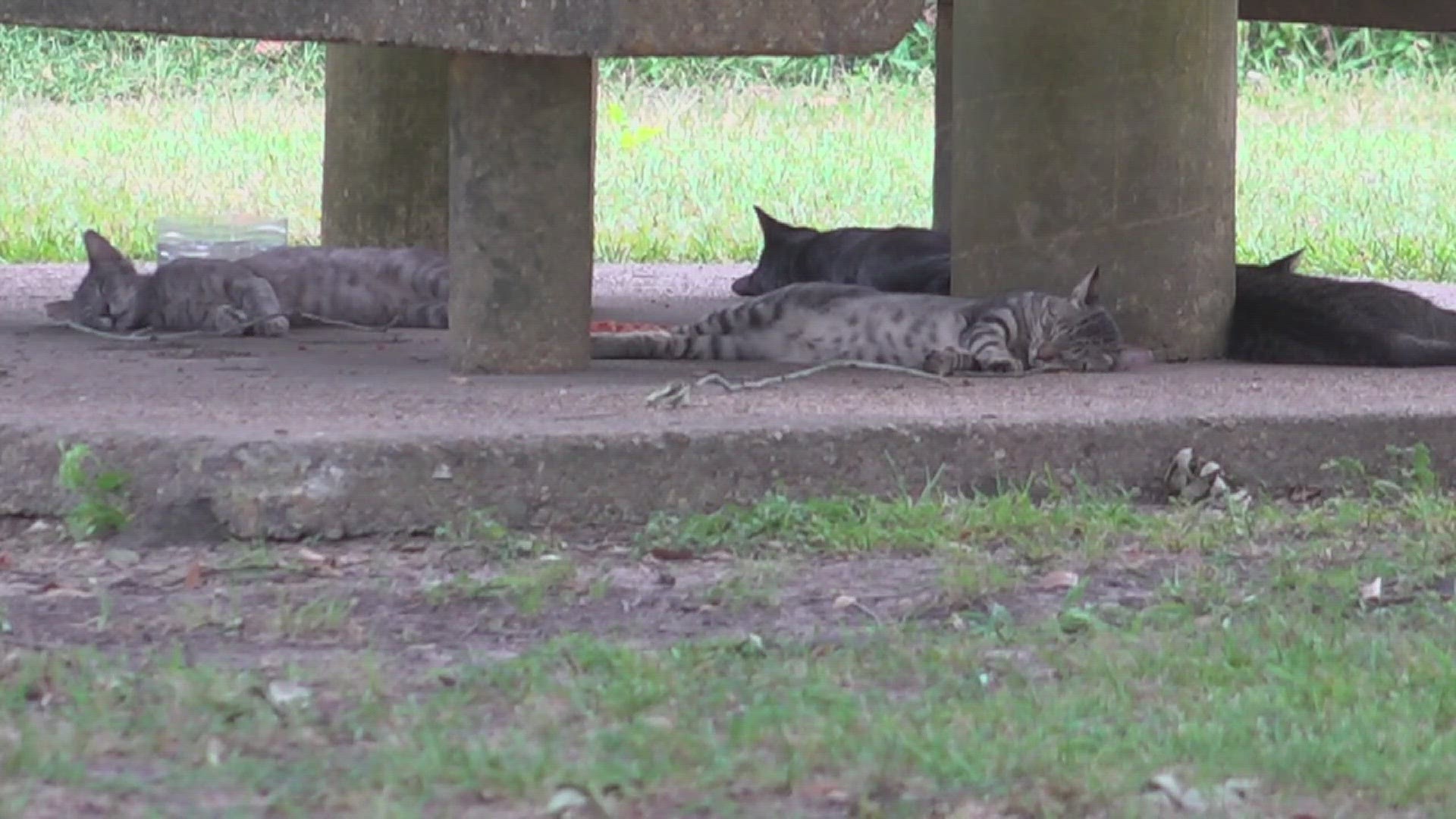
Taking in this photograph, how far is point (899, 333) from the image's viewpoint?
6.15 m

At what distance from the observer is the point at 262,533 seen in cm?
427

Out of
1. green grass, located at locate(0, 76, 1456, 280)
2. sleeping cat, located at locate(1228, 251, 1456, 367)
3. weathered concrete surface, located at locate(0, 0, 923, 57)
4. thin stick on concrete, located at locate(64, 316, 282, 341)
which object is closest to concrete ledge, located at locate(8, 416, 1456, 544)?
weathered concrete surface, located at locate(0, 0, 923, 57)

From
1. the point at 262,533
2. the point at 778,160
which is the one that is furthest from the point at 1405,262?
the point at 262,533

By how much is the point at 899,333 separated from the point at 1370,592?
230cm

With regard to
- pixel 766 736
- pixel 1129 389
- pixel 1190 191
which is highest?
pixel 1190 191

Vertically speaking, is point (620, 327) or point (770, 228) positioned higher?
point (770, 228)

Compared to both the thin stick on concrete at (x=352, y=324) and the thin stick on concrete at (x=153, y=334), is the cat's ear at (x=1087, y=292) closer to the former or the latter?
the thin stick on concrete at (x=352, y=324)

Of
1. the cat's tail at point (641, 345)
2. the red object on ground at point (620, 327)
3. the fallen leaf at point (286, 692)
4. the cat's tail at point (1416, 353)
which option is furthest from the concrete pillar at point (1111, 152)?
the fallen leaf at point (286, 692)

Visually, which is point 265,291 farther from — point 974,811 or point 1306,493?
point 974,811

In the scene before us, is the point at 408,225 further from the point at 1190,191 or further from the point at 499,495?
the point at 499,495

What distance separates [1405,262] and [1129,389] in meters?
5.52

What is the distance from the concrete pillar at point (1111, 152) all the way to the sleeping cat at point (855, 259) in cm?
114

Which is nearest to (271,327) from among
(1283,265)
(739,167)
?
(1283,265)

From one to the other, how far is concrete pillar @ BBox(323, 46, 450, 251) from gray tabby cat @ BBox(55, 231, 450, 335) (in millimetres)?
936
